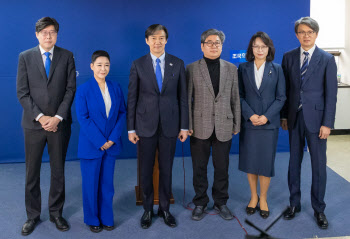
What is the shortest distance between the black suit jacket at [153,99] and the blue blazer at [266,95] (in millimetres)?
588

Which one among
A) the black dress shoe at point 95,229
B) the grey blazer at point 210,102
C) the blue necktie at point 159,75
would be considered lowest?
the black dress shoe at point 95,229

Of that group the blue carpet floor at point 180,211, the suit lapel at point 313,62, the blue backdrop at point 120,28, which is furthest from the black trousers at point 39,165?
the suit lapel at point 313,62

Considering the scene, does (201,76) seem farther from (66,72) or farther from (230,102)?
(66,72)

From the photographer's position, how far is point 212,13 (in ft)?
17.6

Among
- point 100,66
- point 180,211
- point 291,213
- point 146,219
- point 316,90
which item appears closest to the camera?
point 100,66

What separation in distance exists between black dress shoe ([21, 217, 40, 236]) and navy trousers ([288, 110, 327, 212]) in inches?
92.3

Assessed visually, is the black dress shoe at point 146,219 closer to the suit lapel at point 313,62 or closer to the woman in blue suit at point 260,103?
the woman in blue suit at point 260,103

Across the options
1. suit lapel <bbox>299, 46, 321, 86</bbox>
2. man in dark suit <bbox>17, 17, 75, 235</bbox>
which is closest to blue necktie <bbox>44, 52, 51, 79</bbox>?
man in dark suit <bbox>17, 17, 75, 235</bbox>

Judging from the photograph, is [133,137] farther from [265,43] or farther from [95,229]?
[265,43]

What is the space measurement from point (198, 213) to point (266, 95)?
49.0 inches

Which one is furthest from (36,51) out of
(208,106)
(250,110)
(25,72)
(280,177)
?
(280,177)

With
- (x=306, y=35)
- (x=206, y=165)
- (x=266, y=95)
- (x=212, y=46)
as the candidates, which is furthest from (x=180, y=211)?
(x=306, y=35)

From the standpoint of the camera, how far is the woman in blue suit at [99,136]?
328 cm

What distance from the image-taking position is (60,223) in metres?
3.53
